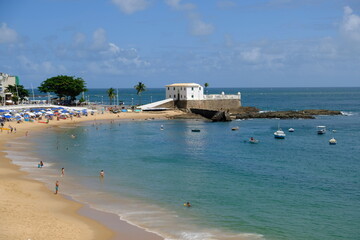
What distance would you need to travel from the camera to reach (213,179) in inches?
1555

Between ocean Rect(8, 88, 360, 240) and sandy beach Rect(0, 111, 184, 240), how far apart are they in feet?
3.97

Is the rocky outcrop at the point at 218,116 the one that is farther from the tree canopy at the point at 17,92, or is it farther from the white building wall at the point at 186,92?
the tree canopy at the point at 17,92

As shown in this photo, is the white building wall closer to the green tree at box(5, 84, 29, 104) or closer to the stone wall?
the stone wall

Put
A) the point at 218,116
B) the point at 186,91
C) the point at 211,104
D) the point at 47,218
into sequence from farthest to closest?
the point at 211,104 < the point at 186,91 < the point at 218,116 < the point at 47,218

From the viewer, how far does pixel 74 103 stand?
122 meters

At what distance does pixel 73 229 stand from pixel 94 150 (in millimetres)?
30986

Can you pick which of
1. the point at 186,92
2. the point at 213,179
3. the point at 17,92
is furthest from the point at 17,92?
the point at 213,179

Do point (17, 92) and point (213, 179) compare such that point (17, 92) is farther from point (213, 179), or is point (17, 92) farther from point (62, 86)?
point (213, 179)

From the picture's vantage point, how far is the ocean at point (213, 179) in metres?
Answer: 27.4

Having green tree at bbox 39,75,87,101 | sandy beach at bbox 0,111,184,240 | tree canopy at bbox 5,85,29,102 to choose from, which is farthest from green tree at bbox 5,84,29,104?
sandy beach at bbox 0,111,184,240

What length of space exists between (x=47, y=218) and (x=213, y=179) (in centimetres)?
1689

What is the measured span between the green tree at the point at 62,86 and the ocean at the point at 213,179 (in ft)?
140

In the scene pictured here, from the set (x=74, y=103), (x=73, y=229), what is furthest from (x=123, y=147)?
(x=74, y=103)

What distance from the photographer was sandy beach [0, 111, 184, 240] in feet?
81.1
